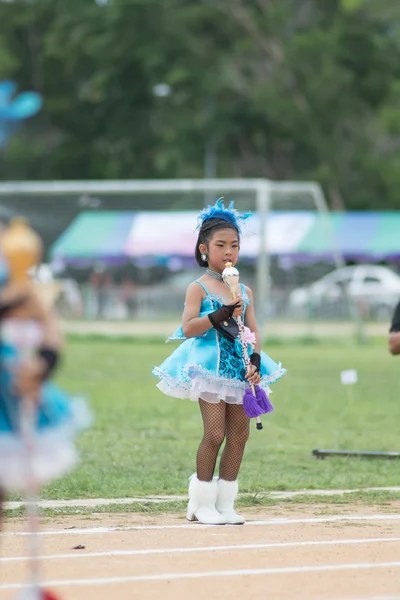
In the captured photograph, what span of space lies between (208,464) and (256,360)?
684mm

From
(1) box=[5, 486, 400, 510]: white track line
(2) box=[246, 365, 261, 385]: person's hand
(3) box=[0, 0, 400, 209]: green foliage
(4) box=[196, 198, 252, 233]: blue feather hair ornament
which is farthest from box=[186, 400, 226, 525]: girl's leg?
Answer: (3) box=[0, 0, 400, 209]: green foliage

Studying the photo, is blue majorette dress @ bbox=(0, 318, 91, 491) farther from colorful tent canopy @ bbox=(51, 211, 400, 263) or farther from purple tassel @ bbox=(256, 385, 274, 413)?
colorful tent canopy @ bbox=(51, 211, 400, 263)

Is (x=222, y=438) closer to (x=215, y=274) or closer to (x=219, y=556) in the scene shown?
(x=215, y=274)

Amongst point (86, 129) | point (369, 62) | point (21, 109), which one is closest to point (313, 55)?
point (369, 62)

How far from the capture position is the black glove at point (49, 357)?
206 inches

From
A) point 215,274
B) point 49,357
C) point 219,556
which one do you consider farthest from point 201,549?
point 49,357

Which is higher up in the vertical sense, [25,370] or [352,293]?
[352,293]

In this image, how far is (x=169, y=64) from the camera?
185ft

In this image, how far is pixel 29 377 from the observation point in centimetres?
515

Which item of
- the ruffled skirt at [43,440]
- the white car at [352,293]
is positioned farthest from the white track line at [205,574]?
the white car at [352,293]

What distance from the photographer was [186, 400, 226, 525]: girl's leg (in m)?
8.45

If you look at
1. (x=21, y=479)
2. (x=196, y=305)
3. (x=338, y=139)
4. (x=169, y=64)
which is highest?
(x=169, y=64)

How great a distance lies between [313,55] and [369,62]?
2.53 metres

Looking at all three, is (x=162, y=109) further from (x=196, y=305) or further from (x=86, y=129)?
(x=196, y=305)
